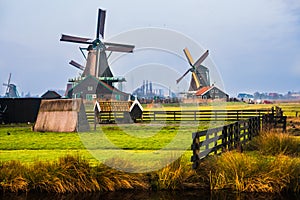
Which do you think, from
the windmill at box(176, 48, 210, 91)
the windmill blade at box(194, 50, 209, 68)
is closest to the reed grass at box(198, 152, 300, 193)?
the windmill blade at box(194, 50, 209, 68)

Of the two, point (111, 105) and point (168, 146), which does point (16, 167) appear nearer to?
point (168, 146)

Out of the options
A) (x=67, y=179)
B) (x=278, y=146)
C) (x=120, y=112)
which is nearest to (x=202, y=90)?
(x=120, y=112)

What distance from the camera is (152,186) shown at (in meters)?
9.92

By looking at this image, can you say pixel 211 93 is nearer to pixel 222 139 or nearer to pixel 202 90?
pixel 202 90

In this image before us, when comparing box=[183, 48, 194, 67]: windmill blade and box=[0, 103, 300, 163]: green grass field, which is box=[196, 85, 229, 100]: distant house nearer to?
box=[183, 48, 194, 67]: windmill blade

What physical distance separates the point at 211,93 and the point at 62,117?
50.4 meters

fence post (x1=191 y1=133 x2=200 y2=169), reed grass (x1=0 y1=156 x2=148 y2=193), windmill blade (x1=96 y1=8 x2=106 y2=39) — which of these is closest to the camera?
reed grass (x1=0 y1=156 x2=148 y2=193)

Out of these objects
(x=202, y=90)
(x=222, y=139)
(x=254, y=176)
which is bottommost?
(x=254, y=176)

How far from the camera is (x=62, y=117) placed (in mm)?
22719

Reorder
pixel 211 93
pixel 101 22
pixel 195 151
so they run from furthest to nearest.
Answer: pixel 211 93, pixel 101 22, pixel 195 151

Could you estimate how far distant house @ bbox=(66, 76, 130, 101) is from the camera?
5253 cm

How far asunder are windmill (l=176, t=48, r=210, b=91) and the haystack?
4639 cm

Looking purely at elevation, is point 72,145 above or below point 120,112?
below

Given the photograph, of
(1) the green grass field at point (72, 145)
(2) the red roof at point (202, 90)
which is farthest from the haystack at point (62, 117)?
(2) the red roof at point (202, 90)
